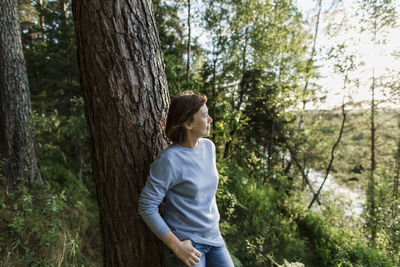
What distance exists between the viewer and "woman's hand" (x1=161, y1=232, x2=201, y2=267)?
1150 mm

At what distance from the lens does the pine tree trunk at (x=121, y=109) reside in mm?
1230

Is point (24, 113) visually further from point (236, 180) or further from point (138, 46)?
point (236, 180)

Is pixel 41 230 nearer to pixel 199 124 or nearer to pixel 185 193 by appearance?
pixel 185 193

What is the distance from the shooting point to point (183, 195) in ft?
4.13

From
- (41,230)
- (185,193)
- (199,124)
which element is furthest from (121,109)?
(41,230)

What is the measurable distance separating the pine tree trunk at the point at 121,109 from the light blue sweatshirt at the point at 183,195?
20 cm

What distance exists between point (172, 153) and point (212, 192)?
15.3 inches

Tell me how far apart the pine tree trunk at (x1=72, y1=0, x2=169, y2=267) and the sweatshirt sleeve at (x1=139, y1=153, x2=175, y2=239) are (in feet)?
0.70

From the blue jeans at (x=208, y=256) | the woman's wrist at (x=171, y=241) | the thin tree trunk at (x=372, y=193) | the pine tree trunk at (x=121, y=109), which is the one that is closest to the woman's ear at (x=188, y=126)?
the pine tree trunk at (x=121, y=109)

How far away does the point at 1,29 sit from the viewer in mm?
3408

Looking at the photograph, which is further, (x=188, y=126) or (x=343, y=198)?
(x=343, y=198)

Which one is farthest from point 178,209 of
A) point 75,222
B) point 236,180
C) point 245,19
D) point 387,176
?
point 387,176

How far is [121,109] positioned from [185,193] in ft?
2.07

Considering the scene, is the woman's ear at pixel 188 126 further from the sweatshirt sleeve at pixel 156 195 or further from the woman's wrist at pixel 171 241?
the woman's wrist at pixel 171 241
